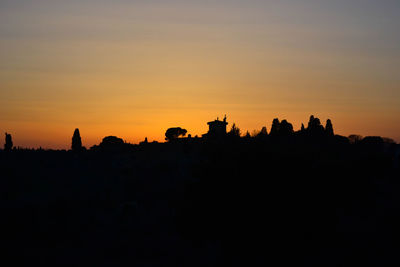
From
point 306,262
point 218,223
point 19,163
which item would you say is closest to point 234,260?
point 306,262

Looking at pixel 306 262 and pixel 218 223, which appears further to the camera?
pixel 306 262

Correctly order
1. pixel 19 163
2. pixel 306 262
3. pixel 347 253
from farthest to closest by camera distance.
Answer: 1. pixel 19 163
2. pixel 347 253
3. pixel 306 262

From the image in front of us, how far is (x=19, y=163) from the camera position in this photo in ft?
298

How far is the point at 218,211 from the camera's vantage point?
1417 inches

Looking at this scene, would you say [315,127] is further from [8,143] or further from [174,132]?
[8,143]

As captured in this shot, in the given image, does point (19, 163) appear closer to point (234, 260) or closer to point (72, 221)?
point (72, 221)

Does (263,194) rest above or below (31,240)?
above

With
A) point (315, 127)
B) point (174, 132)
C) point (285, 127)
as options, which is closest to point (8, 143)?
point (174, 132)

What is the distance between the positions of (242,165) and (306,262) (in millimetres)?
12212

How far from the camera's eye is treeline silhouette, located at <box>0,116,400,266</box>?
1415 inches

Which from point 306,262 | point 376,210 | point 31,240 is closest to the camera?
point 306,262

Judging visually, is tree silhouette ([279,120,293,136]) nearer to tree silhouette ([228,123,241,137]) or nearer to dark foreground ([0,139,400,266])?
dark foreground ([0,139,400,266])

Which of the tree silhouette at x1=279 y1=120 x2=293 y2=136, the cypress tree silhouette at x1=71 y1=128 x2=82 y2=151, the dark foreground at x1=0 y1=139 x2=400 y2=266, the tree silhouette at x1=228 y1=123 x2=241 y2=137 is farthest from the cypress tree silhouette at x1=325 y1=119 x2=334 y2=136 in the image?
the tree silhouette at x1=228 y1=123 x2=241 y2=137

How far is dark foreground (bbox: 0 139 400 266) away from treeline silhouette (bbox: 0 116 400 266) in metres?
0.09
